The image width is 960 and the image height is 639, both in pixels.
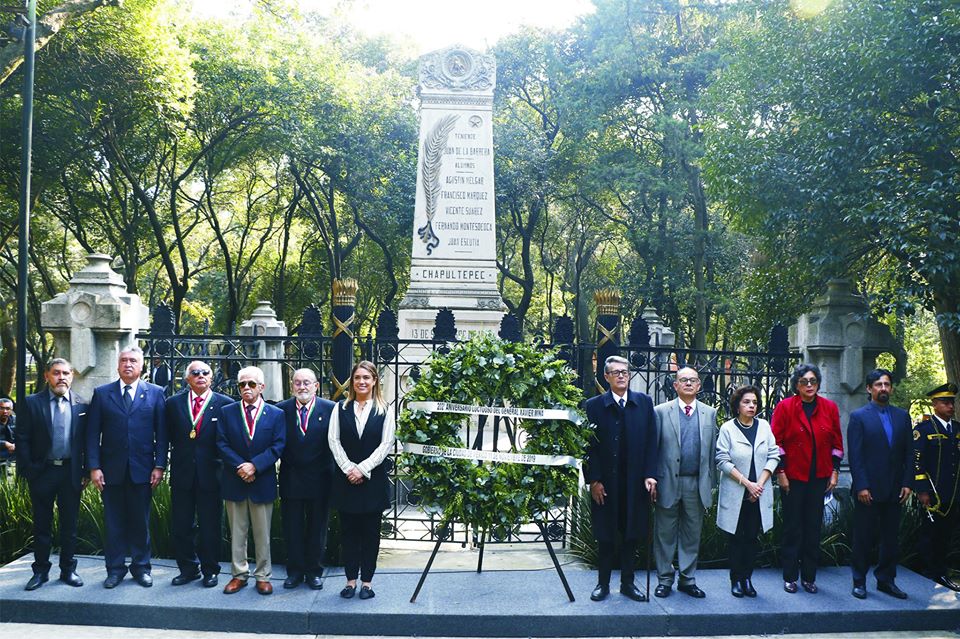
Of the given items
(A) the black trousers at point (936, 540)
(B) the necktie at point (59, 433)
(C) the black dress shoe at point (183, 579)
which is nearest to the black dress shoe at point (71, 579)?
(C) the black dress shoe at point (183, 579)

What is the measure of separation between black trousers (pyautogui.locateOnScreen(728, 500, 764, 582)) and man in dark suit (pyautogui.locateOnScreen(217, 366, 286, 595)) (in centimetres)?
378

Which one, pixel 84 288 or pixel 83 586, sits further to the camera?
pixel 84 288

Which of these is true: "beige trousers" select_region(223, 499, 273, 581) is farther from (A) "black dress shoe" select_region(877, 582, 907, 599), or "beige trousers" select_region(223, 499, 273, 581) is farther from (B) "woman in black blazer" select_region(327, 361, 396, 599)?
(A) "black dress shoe" select_region(877, 582, 907, 599)

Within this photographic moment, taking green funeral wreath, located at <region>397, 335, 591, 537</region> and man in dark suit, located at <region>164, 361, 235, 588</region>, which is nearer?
green funeral wreath, located at <region>397, 335, 591, 537</region>

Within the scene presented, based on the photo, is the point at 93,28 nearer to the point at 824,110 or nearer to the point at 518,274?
the point at 824,110

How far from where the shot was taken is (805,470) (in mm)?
6418

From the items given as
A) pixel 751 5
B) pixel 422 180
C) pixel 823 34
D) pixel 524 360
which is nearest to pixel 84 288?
pixel 524 360

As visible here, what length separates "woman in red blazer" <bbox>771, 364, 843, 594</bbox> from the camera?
6.43m

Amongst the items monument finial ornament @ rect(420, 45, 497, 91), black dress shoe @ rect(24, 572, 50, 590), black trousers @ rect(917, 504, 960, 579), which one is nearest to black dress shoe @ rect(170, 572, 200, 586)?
black dress shoe @ rect(24, 572, 50, 590)

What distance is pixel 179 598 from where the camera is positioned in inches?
237

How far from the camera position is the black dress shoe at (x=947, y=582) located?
662 centimetres

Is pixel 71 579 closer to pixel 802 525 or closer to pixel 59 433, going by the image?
pixel 59 433

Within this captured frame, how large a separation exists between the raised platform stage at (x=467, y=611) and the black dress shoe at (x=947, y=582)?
24 centimetres

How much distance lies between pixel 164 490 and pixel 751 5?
1374 cm
